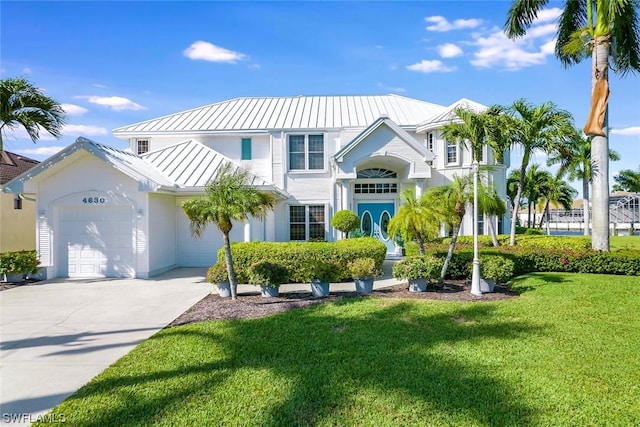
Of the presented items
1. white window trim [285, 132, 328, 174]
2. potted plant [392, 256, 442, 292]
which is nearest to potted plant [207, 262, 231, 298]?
potted plant [392, 256, 442, 292]

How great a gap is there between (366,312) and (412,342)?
74.9 inches

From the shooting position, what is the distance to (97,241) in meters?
13.4

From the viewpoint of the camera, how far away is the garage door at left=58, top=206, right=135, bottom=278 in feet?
43.8

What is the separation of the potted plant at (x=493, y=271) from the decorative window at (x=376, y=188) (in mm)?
9174

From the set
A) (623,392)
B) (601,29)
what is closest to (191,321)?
(623,392)

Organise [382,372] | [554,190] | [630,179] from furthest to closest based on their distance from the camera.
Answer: [630,179] < [554,190] < [382,372]

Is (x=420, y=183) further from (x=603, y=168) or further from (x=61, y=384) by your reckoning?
(x=61, y=384)

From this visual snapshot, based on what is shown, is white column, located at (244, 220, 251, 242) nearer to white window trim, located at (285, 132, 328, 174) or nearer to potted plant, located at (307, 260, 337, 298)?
white window trim, located at (285, 132, 328, 174)

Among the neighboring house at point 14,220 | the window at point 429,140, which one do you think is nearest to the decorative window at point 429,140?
the window at point 429,140

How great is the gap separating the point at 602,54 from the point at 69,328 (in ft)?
59.6

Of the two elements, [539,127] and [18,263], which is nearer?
[18,263]

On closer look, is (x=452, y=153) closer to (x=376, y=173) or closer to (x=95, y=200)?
(x=376, y=173)

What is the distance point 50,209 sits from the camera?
1323 centimetres

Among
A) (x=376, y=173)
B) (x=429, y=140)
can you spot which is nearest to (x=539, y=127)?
(x=429, y=140)
